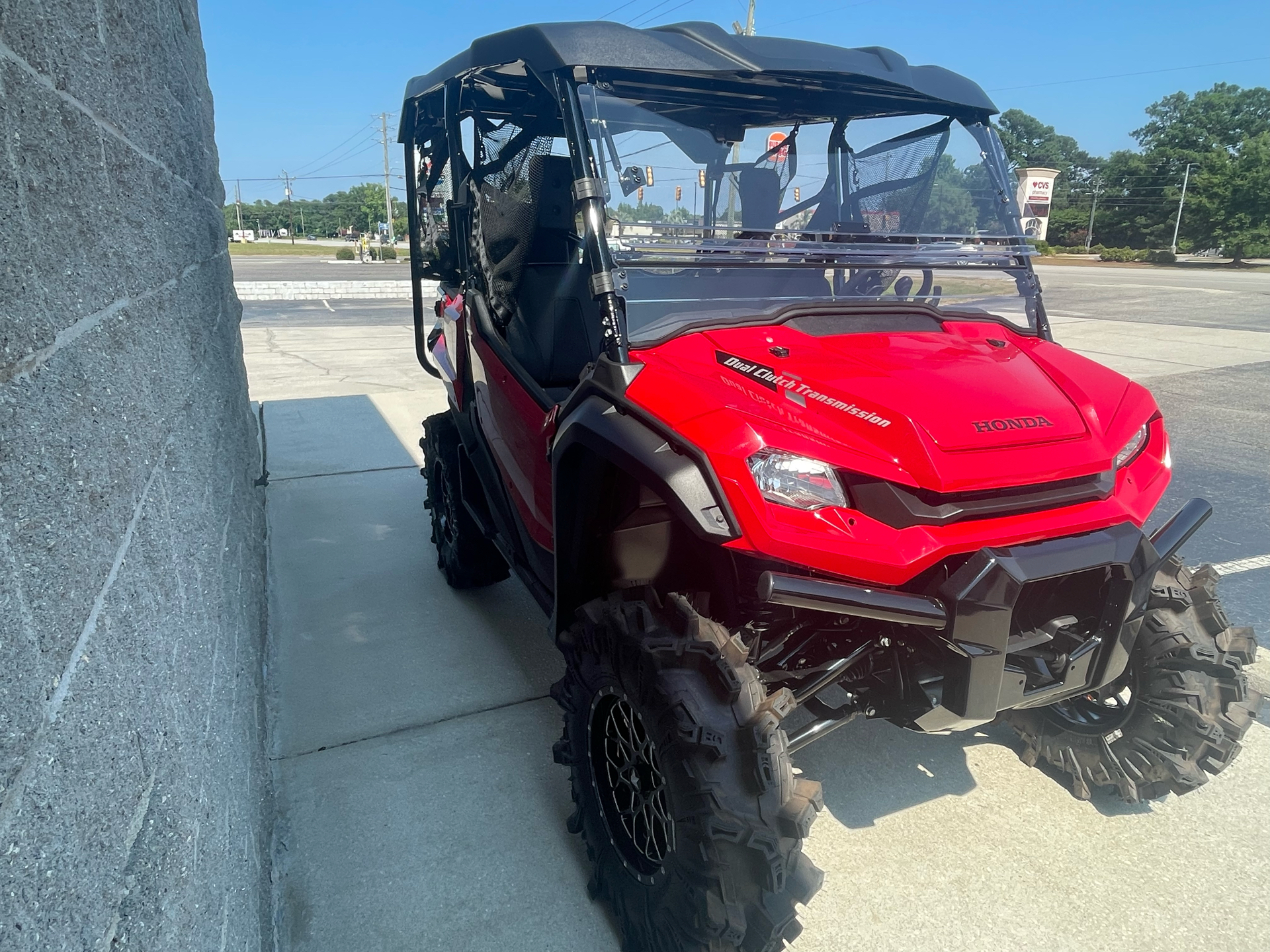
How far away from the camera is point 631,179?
2.48 meters

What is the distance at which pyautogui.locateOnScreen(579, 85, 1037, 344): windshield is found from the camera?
7.95 ft

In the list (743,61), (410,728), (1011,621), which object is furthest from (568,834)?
(743,61)

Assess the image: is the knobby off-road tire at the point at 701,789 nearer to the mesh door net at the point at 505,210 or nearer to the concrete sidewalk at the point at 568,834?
the concrete sidewalk at the point at 568,834

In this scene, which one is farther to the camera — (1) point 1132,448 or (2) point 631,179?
(2) point 631,179

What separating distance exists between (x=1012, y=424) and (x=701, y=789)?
1115 mm

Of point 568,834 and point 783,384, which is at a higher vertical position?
point 783,384

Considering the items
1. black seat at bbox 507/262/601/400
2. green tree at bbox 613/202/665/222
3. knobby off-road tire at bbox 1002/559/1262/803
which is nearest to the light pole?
knobby off-road tire at bbox 1002/559/1262/803

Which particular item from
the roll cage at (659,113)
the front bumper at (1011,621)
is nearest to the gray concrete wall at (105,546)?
the roll cage at (659,113)

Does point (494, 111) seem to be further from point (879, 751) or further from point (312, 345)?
point (312, 345)

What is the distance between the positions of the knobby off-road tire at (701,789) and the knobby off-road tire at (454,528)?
6.30ft

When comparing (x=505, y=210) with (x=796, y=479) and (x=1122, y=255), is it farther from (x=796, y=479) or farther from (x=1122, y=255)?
(x=1122, y=255)

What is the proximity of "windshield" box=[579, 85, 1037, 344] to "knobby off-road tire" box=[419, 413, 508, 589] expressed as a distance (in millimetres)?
1812

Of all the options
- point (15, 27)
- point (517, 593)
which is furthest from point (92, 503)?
point (517, 593)

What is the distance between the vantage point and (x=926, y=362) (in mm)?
2150
